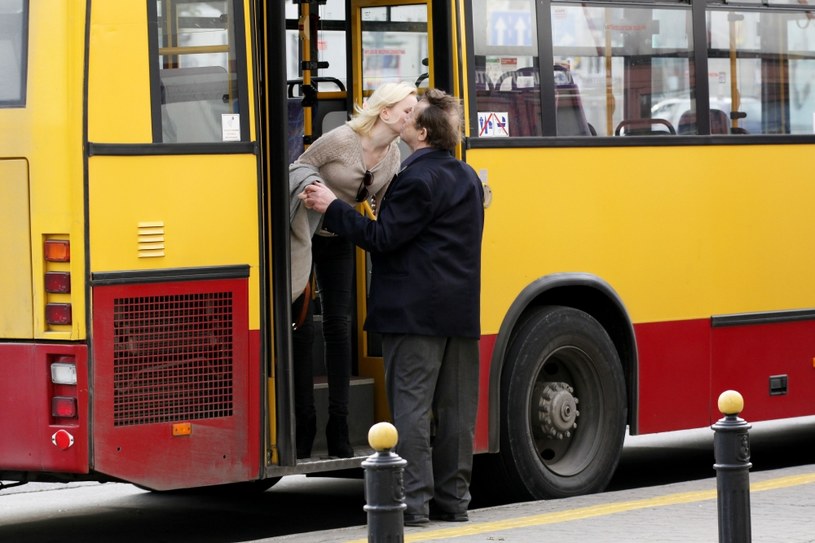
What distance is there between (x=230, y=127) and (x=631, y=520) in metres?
2.44

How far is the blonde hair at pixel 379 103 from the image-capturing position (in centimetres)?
838

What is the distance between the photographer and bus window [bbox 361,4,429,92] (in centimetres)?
936

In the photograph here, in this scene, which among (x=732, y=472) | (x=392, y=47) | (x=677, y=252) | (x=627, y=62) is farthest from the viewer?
(x=677, y=252)

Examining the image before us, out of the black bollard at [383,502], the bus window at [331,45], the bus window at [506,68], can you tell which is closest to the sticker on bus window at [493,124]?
the bus window at [506,68]

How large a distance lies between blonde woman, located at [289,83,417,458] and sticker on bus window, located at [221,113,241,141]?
0.45 meters

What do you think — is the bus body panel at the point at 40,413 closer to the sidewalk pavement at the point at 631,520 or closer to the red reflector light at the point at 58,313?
the red reflector light at the point at 58,313

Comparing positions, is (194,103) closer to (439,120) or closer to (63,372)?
(439,120)

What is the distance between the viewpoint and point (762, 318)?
10203 mm

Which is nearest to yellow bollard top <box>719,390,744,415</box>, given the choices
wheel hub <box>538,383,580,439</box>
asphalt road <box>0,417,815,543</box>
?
wheel hub <box>538,383,580,439</box>

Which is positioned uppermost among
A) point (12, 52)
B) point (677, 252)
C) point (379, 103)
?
point (12, 52)

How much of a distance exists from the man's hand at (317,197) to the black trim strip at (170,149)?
322 millimetres

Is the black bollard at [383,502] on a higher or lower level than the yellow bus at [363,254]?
lower

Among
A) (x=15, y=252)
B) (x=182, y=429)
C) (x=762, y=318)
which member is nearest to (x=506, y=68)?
(x=762, y=318)

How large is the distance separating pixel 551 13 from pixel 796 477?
8.77 ft
